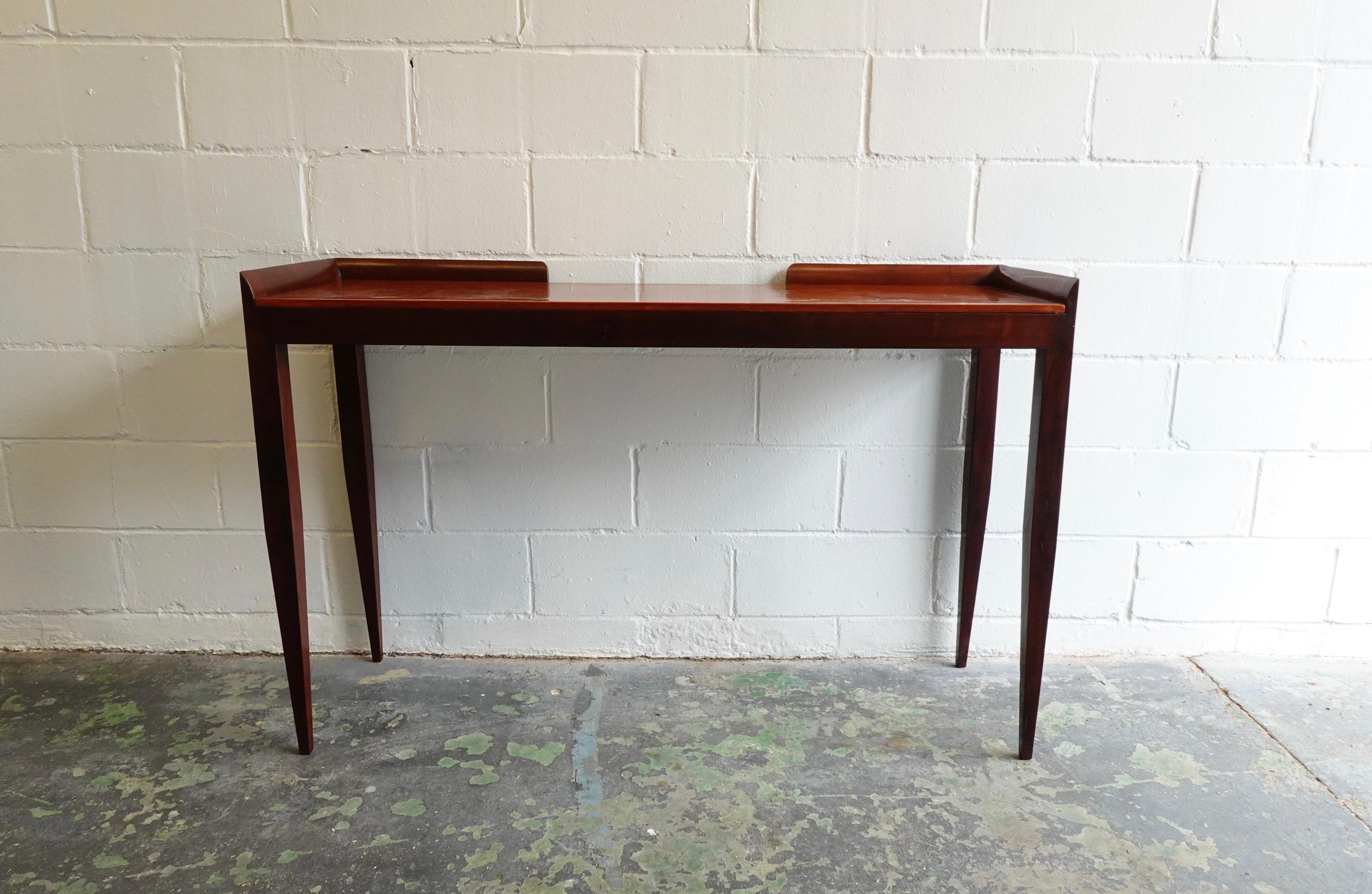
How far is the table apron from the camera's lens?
1.30 m

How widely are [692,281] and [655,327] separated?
49 centimetres

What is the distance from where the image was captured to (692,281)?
69.9 inches

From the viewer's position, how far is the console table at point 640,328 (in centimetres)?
131

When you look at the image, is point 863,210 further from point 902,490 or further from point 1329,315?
point 1329,315

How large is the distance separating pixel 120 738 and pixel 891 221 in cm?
174

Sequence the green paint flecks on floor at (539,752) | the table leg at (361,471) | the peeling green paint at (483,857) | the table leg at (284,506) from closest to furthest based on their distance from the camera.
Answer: the peeling green paint at (483,857), the table leg at (284,506), the green paint flecks on floor at (539,752), the table leg at (361,471)

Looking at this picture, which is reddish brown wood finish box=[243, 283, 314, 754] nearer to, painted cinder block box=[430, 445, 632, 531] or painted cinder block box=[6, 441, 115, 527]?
painted cinder block box=[430, 445, 632, 531]

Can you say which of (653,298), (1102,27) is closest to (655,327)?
(653,298)

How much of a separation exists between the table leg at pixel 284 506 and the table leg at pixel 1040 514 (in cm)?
119

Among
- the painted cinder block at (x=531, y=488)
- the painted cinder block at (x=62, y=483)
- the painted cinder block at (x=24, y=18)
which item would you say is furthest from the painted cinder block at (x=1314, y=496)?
the painted cinder block at (x=24, y=18)

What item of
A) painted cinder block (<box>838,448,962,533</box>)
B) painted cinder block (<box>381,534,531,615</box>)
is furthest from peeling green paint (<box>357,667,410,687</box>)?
painted cinder block (<box>838,448,962,533</box>)

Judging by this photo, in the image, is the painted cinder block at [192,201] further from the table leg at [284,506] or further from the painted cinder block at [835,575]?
the painted cinder block at [835,575]

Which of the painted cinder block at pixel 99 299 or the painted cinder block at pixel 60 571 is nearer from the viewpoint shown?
the painted cinder block at pixel 99 299

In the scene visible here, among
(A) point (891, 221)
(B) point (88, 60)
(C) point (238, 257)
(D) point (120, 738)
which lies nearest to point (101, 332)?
(C) point (238, 257)
